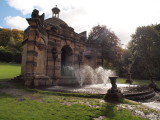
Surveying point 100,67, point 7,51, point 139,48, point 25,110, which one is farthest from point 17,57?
point 25,110

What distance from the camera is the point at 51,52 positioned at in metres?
14.8

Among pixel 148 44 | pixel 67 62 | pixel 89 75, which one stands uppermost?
pixel 148 44

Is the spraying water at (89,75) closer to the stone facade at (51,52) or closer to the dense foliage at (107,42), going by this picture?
the stone facade at (51,52)

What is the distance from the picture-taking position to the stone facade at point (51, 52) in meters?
11.8

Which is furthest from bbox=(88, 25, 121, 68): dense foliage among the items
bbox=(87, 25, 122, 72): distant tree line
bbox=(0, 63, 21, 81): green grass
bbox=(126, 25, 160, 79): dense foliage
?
bbox=(0, 63, 21, 81): green grass

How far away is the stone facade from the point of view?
1179 cm

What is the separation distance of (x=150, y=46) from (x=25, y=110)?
29.9m

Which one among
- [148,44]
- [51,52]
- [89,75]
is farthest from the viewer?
[148,44]

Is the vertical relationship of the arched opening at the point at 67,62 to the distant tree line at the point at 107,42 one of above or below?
below

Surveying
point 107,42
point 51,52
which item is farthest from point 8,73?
point 107,42

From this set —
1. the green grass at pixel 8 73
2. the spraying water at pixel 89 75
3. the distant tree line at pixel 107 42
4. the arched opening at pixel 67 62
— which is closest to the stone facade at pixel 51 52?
the arched opening at pixel 67 62

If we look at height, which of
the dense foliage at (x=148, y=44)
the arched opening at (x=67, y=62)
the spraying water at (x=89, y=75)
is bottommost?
the spraying water at (x=89, y=75)

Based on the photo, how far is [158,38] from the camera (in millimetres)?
28422

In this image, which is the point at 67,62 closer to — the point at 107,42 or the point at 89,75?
the point at 89,75
